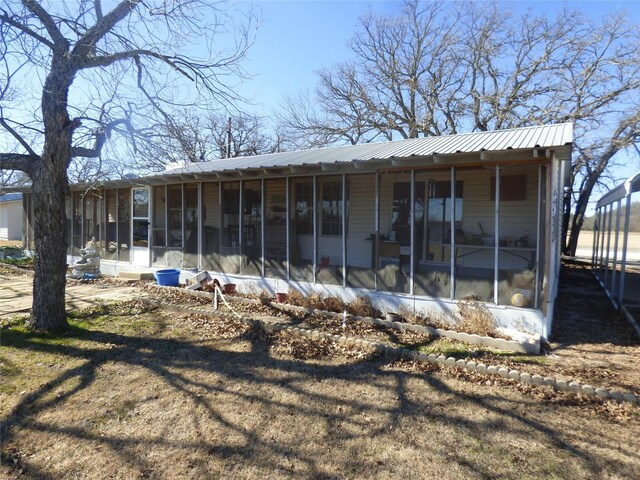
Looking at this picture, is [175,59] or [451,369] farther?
[175,59]

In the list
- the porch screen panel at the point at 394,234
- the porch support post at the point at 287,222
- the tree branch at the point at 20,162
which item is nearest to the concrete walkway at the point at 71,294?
the tree branch at the point at 20,162

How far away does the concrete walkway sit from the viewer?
24.6ft

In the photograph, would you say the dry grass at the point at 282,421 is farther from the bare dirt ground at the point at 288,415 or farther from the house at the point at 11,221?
the house at the point at 11,221

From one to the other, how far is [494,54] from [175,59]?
19.6 meters

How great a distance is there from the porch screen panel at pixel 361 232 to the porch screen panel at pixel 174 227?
4.53 metres

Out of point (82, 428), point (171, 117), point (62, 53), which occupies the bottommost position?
point (82, 428)

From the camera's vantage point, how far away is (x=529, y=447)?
3061 mm

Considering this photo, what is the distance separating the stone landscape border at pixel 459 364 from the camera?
3.84 metres

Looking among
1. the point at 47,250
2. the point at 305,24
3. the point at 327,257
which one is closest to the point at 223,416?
the point at 47,250

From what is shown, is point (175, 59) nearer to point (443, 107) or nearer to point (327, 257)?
point (327, 257)

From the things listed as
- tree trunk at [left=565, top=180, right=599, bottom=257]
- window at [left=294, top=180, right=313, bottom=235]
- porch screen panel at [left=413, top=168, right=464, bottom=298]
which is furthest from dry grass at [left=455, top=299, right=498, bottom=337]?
tree trunk at [left=565, top=180, right=599, bottom=257]

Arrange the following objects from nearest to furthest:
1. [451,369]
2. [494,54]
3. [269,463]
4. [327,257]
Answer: [269,463], [451,369], [327,257], [494,54]

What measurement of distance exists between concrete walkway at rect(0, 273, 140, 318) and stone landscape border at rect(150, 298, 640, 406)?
11.9 feet

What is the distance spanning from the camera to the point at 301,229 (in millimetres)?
8305
